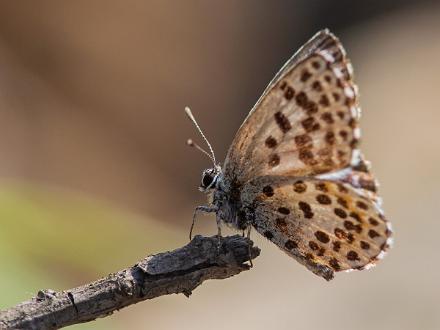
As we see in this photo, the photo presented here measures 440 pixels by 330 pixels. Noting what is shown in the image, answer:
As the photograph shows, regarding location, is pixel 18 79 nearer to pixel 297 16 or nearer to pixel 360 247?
pixel 297 16

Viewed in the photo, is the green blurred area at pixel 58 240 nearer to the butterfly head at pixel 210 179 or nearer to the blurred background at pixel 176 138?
the blurred background at pixel 176 138

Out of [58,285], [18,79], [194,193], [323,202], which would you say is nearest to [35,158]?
[18,79]

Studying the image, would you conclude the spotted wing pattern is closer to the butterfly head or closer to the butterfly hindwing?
the butterfly hindwing

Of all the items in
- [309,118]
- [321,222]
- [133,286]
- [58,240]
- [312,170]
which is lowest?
[133,286]

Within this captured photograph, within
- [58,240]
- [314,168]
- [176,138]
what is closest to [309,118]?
[314,168]

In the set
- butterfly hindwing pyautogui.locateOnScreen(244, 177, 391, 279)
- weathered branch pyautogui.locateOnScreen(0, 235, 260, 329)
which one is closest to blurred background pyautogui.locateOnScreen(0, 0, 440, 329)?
butterfly hindwing pyautogui.locateOnScreen(244, 177, 391, 279)

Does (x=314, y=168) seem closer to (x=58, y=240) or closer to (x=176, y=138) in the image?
(x=58, y=240)

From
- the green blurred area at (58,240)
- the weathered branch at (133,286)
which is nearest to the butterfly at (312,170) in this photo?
the weathered branch at (133,286)
